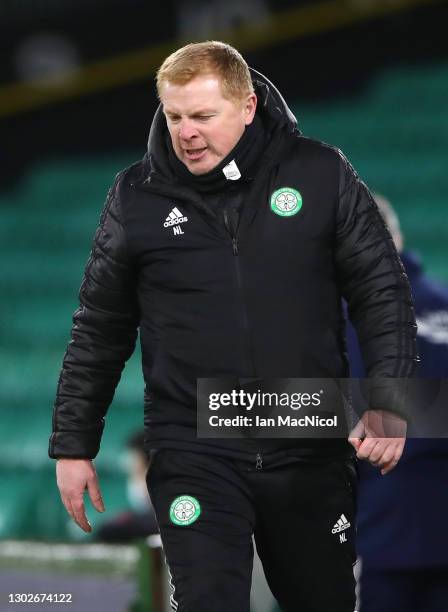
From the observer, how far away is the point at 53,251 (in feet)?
32.6

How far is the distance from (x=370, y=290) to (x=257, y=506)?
524 mm

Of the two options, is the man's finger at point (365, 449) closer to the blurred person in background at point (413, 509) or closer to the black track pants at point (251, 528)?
the black track pants at point (251, 528)

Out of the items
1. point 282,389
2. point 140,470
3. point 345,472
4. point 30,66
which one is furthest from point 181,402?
point 30,66

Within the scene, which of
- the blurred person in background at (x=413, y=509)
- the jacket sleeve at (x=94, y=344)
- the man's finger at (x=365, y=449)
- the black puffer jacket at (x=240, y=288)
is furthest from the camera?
the blurred person in background at (x=413, y=509)

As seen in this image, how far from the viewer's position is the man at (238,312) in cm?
285

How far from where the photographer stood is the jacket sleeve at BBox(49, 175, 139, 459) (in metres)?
2.98

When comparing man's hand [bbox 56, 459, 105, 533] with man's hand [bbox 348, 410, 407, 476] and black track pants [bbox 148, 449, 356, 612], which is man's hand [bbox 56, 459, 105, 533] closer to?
black track pants [bbox 148, 449, 356, 612]

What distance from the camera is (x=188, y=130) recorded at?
285cm

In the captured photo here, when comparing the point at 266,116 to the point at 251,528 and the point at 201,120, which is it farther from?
the point at 251,528

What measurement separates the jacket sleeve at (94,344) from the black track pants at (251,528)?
0.20 meters

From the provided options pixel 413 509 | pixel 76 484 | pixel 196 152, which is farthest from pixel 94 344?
pixel 413 509

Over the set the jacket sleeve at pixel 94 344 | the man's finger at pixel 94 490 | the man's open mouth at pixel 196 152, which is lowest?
Result: the man's finger at pixel 94 490

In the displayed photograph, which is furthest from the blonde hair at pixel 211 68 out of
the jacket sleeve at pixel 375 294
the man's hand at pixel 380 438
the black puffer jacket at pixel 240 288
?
the man's hand at pixel 380 438

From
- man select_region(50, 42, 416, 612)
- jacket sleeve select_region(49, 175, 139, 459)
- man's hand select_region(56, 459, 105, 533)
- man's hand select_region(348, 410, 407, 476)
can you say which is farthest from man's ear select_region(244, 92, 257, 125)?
man's hand select_region(56, 459, 105, 533)
